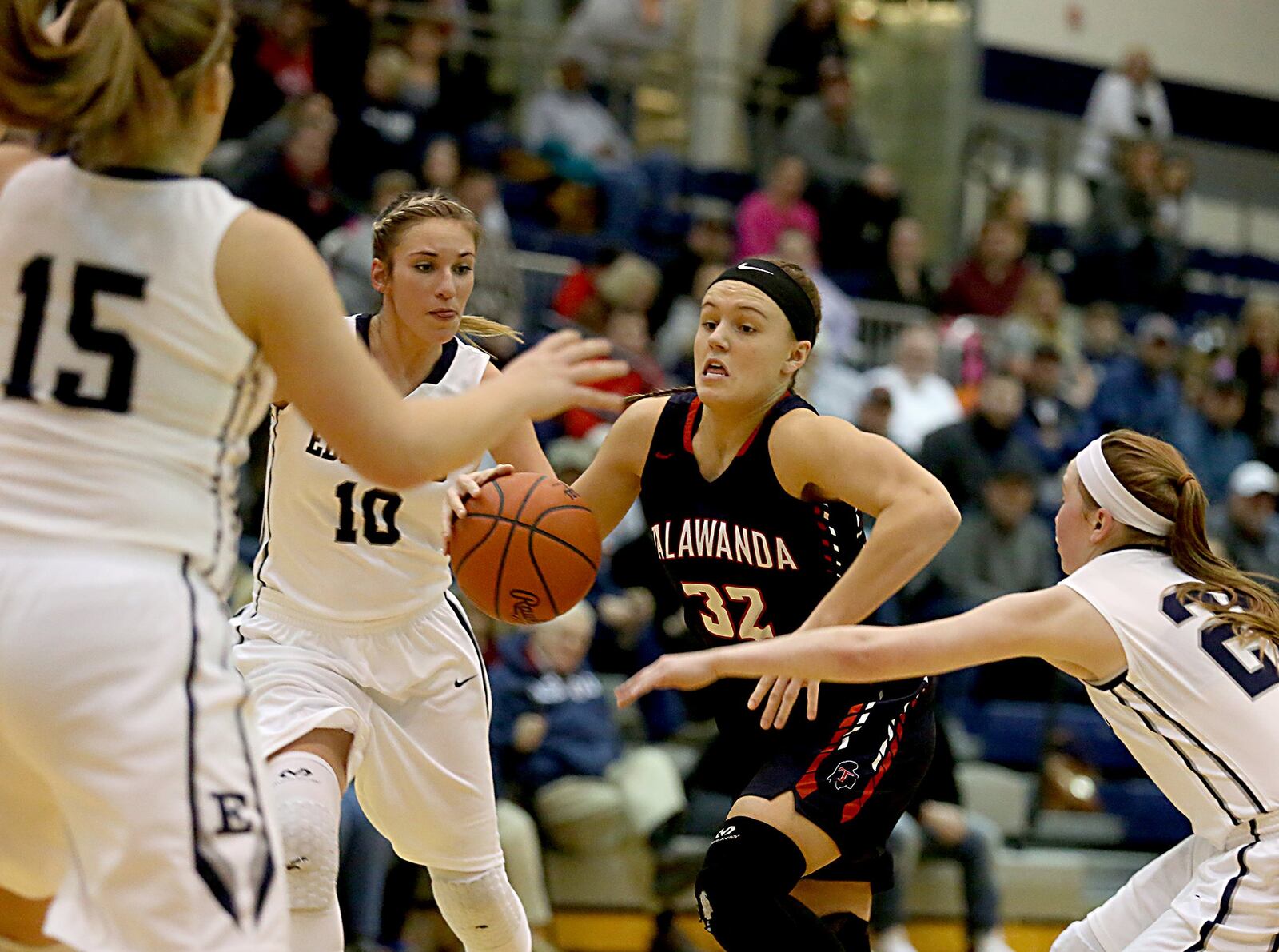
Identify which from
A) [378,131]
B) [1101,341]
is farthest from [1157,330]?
[378,131]

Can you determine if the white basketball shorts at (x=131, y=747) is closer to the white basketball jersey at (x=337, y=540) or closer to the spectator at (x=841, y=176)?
the white basketball jersey at (x=337, y=540)

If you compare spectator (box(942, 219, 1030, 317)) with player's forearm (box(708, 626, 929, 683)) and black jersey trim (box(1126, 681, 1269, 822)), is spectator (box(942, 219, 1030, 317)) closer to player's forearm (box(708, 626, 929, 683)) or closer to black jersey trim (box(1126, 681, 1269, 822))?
A: black jersey trim (box(1126, 681, 1269, 822))

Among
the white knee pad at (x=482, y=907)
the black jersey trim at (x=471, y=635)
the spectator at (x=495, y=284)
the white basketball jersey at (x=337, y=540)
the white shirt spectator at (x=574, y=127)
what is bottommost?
the white knee pad at (x=482, y=907)

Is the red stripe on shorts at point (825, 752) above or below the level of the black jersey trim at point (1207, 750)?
below

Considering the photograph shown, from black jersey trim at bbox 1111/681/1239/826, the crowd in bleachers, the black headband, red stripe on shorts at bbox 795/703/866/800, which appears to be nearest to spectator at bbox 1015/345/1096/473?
the crowd in bleachers

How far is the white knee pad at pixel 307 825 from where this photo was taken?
3621 millimetres

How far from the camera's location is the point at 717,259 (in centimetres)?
1029

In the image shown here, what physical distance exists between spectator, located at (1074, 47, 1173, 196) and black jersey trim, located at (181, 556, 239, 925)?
13161mm

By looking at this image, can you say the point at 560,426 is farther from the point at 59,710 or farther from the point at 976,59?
the point at 976,59

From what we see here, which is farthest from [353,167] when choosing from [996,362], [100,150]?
[100,150]

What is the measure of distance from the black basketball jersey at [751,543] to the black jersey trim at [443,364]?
597 millimetres

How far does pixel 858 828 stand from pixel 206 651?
2.02 meters

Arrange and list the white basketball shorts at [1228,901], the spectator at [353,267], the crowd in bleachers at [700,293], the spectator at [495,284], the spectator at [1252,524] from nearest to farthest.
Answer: the white basketball shorts at [1228,901], the crowd in bleachers at [700,293], the spectator at [353,267], the spectator at [495,284], the spectator at [1252,524]

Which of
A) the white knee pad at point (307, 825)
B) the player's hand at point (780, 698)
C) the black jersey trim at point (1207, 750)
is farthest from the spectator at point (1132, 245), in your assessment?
the white knee pad at point (307, 825)
